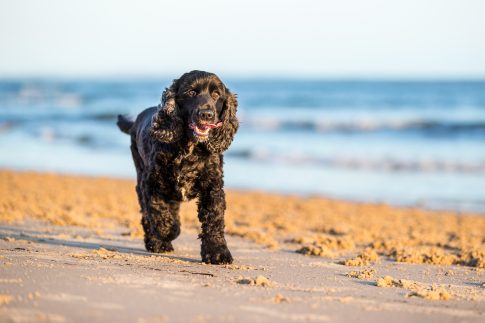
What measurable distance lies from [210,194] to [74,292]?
2019 mm

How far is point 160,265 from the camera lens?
5137 millimetres

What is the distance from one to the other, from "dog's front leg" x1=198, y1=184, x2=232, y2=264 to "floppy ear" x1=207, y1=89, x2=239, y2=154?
33cm

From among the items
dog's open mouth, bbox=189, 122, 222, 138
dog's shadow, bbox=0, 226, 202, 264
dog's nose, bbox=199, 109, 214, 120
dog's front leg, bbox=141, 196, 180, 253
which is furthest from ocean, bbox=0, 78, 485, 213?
dog's nose, bbox=199, 109, 214, 120

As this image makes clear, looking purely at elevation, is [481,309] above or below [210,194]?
below

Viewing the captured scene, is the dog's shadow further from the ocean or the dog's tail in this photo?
the ocean

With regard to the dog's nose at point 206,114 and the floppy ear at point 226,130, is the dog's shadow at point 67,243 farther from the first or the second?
the dog's nose at point 206,114

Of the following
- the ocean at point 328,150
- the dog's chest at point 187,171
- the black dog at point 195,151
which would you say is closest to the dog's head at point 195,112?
the black dog at point 195,151

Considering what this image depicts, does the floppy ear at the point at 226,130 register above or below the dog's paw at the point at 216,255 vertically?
above

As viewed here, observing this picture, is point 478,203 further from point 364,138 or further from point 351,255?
point 364,138

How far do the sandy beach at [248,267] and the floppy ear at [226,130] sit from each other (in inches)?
39.1

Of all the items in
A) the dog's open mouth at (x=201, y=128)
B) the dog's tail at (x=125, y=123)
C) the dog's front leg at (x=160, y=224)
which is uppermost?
the dog's tail at (x=125, y=123)

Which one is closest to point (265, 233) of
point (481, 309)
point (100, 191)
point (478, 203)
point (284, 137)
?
point (481, 309)

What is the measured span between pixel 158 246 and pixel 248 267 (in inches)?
38.6

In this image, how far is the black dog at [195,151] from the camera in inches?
216
